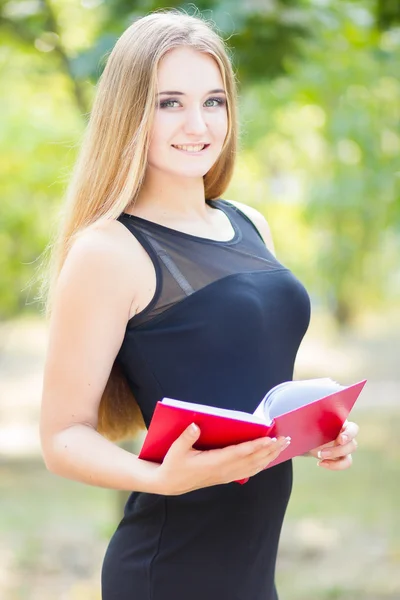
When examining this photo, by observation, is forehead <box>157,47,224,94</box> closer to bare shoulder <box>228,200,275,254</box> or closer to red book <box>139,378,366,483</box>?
bare shoulder <box>228,200,275,254</box>

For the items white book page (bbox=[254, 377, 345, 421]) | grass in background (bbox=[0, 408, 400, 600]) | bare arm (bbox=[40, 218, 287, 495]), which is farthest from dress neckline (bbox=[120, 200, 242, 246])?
grass in background (bbox=[0, 408, 400, 600])

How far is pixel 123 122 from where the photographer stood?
1.78 m

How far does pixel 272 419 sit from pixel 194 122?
2.12 feet

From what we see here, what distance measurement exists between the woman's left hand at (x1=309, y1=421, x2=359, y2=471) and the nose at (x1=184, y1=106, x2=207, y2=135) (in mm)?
658

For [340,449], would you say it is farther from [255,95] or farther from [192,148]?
[255,95]

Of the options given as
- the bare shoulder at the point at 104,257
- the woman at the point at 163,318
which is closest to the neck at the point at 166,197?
the woman at the point at 163,318

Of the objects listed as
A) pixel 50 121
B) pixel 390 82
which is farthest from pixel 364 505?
pixel 50 121

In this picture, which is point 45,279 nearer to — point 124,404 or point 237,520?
point 124,404

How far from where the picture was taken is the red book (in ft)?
4.71

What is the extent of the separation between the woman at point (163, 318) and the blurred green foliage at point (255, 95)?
2.05 feet

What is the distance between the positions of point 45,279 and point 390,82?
4.40m

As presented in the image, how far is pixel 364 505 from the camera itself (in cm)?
775

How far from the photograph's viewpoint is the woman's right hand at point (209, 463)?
1.50 meters

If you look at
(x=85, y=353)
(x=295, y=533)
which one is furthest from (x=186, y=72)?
(x=295, y=533)
